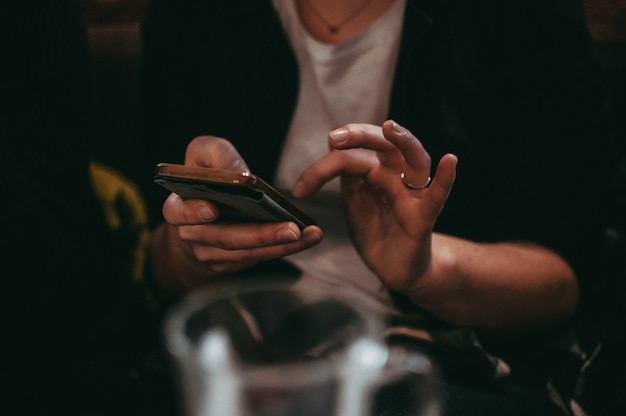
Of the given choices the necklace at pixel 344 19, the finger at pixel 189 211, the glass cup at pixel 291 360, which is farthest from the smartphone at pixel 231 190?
the necklace at pixel 344 19

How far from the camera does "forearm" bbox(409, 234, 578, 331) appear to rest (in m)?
0.63

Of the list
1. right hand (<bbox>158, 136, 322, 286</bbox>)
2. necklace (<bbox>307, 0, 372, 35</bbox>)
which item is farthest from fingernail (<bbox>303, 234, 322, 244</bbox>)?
necklace (<bbox>307, 0, 372, 35</bbox>)

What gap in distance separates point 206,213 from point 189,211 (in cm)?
2

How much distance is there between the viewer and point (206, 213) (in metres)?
0.50

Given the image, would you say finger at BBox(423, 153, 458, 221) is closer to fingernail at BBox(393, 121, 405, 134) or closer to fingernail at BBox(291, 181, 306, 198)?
fingernail at BBox(393, 121, 405, 134)

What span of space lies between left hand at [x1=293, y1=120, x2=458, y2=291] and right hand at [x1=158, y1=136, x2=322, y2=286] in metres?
0.08

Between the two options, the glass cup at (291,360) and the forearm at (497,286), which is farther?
the forearm at (497,286)

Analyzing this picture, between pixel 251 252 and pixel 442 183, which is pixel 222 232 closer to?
pixel 251 252

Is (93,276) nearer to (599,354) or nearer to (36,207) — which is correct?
(36,207)

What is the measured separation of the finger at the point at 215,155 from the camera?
58 centimetres

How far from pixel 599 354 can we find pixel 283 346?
0.34m

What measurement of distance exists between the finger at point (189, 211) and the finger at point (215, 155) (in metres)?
0.07

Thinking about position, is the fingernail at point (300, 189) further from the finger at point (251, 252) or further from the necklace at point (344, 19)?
the necklace at point (344, 19)

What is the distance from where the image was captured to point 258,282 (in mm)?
775
